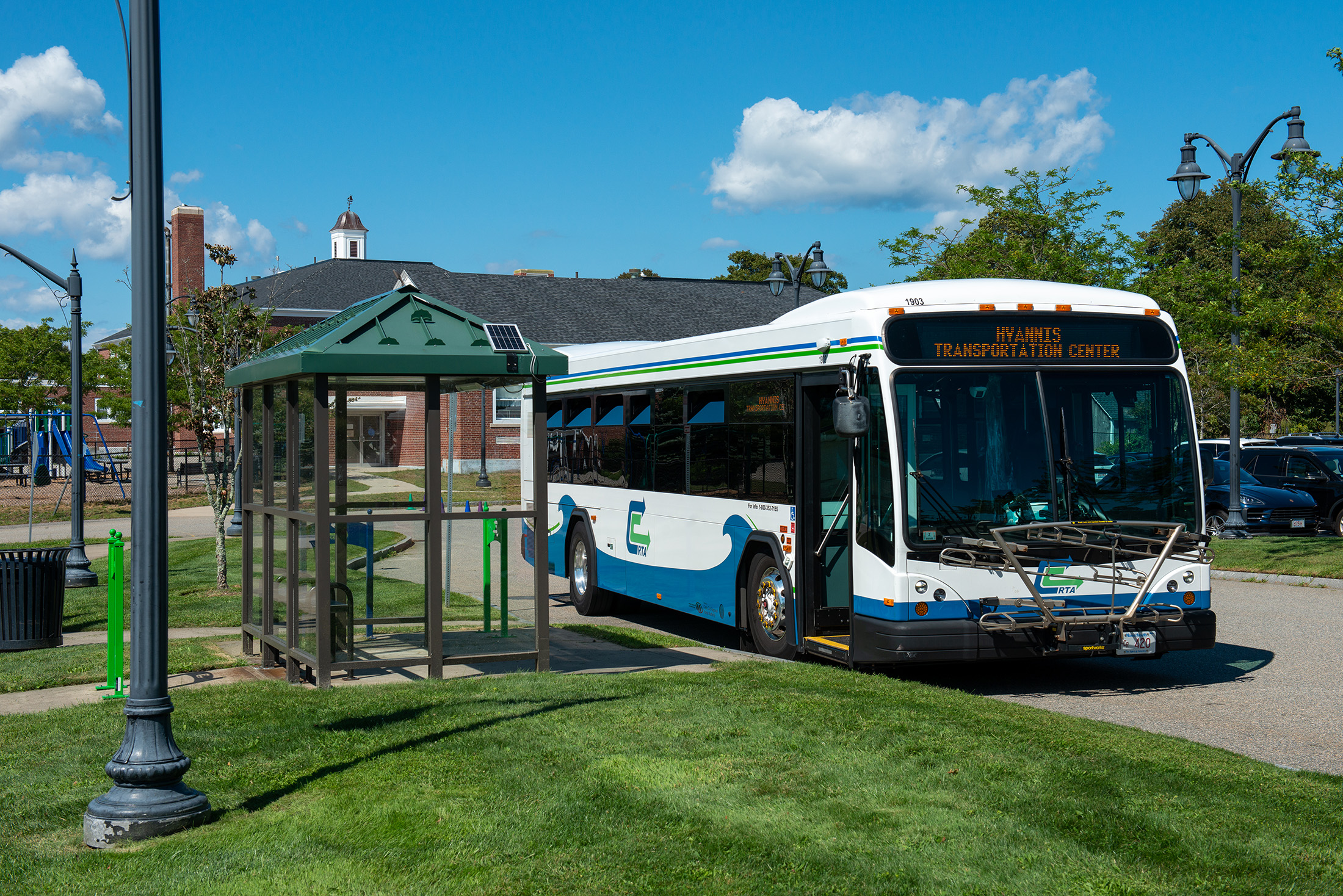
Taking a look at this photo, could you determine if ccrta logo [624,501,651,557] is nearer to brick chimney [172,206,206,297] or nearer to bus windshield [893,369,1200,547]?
bus windshield [893,369,1200,547]

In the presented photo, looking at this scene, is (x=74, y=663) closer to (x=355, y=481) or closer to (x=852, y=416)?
(x=355, y=481)

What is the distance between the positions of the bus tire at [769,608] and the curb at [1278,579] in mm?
9881

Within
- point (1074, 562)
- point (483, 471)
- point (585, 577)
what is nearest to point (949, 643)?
point (1074, 562)

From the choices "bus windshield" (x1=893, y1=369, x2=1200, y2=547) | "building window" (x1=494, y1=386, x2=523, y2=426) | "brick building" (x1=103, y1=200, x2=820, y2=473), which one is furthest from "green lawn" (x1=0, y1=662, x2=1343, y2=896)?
"brick building" (x1=103, y1=200, x2=820, y2=473)

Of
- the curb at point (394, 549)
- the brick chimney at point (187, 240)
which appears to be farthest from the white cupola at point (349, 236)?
the curb at point (394, 549)

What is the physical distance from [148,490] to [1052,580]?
6470 millimetres

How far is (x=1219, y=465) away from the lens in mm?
26359

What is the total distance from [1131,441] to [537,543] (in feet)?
15.4

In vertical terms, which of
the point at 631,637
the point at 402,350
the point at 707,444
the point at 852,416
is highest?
the point at 402,350

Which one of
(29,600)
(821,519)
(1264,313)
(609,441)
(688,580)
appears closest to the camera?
(821,519)

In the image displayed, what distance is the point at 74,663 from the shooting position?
36.2 ft

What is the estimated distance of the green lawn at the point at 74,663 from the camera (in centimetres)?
1028

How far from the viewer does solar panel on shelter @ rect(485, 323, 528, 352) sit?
9.66 metres

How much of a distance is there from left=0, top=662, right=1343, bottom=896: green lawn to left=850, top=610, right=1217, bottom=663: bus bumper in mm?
745
